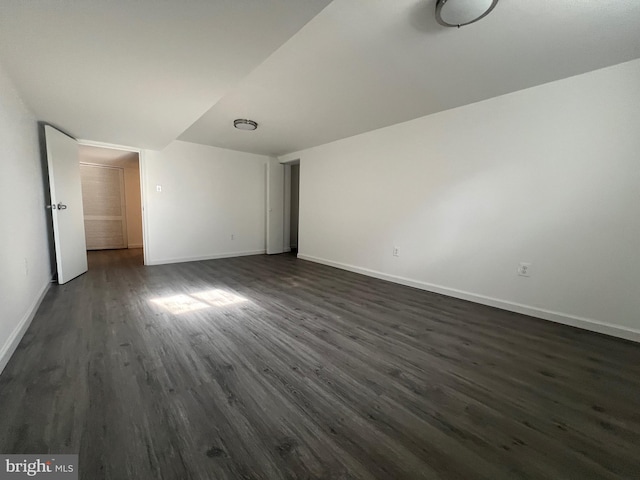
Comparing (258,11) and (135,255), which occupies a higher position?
(258,11)

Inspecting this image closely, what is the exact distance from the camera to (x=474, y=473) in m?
0.99

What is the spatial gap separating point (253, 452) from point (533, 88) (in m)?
3.63

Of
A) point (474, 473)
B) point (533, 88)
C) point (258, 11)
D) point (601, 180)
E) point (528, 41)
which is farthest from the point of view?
point (533, 88)

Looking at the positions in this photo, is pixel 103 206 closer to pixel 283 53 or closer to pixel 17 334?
pixel 17 334

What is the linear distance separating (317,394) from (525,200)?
2.73 meters

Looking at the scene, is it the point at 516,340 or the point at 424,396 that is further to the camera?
the point at 516,340

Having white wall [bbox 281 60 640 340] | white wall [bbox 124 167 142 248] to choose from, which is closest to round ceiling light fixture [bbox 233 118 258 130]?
white wall [bbox 281 60 640 340]

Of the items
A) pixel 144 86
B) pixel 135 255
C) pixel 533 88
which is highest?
pixel 533 88

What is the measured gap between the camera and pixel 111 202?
599 centimetres

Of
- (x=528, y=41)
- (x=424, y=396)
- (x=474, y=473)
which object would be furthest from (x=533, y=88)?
(x=474, y=473)

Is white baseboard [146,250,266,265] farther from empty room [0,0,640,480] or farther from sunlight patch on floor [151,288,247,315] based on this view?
sunlight patch on floor [151,288,247,315]

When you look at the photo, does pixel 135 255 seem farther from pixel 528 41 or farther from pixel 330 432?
pixel 528 41

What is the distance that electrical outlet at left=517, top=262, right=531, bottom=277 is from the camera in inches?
103

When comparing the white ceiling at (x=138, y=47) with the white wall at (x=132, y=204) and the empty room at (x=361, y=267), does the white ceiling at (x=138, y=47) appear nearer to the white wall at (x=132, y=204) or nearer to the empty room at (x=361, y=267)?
the empty room at (x=361, y=267)
